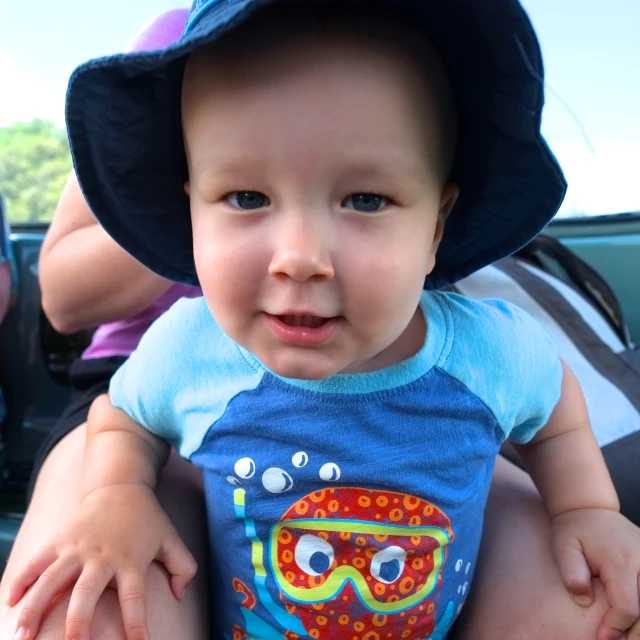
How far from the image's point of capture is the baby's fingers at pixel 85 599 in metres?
0.52

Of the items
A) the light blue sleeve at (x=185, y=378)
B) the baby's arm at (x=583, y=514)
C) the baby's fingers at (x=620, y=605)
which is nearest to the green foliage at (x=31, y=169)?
the light blue sleeve at (x=185, y=378)

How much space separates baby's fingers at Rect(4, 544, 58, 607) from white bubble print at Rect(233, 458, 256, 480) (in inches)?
6.8

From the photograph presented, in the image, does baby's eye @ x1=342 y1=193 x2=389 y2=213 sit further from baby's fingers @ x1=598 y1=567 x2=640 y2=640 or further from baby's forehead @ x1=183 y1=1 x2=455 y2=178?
baby's fingers @ x1=598 y1=567 x2=640 y2=640

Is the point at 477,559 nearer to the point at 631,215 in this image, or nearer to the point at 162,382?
the point at 162,382

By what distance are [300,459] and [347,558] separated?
105 millimetres

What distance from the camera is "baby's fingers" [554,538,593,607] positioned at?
25.4 inches

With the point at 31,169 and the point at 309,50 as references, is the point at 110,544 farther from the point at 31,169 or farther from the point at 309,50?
the point at 31,169

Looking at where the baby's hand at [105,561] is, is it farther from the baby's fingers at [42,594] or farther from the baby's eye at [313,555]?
the baby's eye at [313,555]

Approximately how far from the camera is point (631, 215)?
1774mm

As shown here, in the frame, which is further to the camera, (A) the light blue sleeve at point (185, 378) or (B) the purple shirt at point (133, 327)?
(B) the purple shirt at point (133, 327)

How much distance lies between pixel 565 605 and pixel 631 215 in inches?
54.8

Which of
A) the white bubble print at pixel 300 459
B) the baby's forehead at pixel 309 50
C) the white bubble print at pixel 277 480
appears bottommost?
the white bubble print at pixel 277 480

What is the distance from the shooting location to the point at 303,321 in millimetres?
509

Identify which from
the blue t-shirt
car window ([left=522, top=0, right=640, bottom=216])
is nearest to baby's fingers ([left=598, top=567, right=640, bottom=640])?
the blue t-shirt
